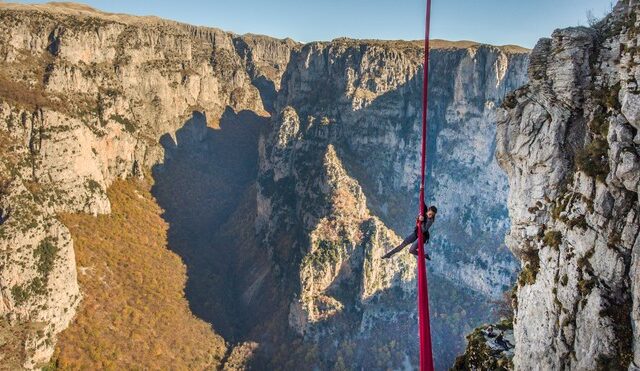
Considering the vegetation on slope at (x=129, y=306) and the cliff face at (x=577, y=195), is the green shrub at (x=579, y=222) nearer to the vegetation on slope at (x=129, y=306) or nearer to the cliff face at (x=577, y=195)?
the cliff face at (x=577, y=195)

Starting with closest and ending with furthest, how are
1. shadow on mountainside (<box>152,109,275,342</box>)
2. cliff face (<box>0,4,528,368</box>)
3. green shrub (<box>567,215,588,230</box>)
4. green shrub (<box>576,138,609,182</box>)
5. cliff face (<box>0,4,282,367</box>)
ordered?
1. green shrub (<box>576,138,609,182</box>)
2. green shrub (<box>567,215,588,230</box>)
3. cliff face (<box>0,4,282,367</box>)
4. cliff face (<box>0,4,528,368</box>)
5. shadow on mountainside (<box>152,109,275,342</box>)

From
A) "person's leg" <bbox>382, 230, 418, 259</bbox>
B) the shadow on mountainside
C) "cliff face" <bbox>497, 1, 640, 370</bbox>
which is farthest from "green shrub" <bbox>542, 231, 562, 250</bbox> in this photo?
the shadow on mountainside

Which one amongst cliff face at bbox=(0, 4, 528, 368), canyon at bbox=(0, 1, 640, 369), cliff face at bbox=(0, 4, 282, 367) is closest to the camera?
cliff face at bbox=(0, 4, 282, 367)

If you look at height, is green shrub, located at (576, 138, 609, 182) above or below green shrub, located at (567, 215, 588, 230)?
above

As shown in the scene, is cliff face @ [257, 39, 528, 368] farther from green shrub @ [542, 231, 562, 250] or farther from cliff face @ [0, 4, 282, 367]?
green shrub @ [542, 231, 562, 250]

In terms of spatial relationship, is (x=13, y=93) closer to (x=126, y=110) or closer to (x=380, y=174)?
(x=126, y=110)

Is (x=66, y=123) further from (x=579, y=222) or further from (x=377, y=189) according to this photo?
(x=579, y=222)

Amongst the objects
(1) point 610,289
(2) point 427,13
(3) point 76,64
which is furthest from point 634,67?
(3) point 76,64
